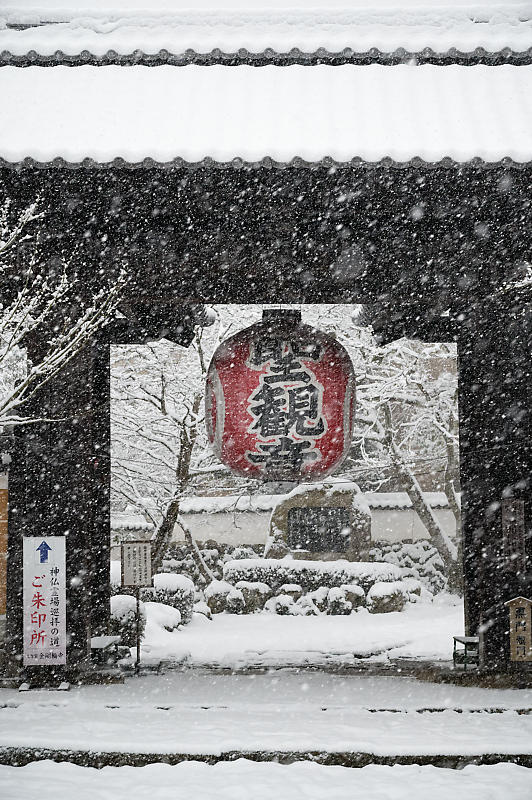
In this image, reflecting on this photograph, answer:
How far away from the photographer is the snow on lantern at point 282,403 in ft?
21.5

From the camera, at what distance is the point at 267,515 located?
19.7 m

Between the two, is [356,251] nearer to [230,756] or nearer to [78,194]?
[78,194]

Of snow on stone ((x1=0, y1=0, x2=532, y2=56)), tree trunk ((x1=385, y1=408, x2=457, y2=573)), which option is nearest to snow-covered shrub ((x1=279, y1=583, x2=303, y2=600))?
tree trunk ((x1=385, y1=408, x2=457, y2=573))

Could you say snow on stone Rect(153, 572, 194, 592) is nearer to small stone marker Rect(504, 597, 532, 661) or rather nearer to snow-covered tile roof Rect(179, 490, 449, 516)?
snow-covered tile roof Rect(179, 490, 449, 516)

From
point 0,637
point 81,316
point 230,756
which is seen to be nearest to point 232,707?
point 230,756

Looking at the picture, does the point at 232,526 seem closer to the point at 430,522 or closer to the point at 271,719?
the point at 430,522

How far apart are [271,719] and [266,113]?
4.93 meters

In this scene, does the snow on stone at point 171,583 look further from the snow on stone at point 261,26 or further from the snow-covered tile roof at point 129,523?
the snow on stone at point 261,26

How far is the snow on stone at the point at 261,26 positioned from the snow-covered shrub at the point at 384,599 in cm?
1243

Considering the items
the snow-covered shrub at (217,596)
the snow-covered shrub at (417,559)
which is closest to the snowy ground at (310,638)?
the snow-covered shrub at (217,596)

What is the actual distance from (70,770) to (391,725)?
8.57 ft

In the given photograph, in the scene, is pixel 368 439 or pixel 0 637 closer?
pixel 0 637

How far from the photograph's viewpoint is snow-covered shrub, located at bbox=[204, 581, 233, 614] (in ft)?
58.0

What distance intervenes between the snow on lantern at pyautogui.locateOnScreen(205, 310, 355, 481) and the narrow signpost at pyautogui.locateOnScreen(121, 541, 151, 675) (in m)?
5.23
